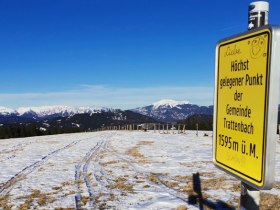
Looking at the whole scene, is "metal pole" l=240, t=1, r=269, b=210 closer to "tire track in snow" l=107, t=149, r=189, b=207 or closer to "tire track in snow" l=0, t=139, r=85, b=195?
"tire track in snow" l=107, t=149, r=189, b=207

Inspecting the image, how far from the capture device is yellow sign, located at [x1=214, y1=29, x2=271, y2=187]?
2242 millimetres

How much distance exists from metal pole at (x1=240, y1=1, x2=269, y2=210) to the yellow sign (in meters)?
0.10

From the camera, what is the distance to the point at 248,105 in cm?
244

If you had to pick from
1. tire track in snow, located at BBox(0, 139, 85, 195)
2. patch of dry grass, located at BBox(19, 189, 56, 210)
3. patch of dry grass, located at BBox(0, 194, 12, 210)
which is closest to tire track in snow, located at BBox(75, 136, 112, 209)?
patch of dry grass, located at BBox(19, 189, 56, 210)

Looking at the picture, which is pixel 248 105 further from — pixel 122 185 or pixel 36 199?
pixel 122 185

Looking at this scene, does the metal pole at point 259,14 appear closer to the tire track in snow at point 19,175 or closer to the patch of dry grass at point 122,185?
the patch of dry grass at point 122,185

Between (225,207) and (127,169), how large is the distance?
7.77 meters

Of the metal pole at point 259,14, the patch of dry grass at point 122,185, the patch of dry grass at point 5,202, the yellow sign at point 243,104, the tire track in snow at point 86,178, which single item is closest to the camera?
the yellow sign at point 243,104

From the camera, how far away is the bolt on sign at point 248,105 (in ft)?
7.02

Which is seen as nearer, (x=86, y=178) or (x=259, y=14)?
(x=259, y=14)

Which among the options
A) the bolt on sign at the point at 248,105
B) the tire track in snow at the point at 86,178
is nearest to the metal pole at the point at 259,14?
the bolt on sign at the point at 248,105

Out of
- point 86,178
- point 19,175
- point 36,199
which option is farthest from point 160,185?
point 19,175

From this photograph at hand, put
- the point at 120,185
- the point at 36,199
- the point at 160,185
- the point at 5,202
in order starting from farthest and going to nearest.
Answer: the point at 120,185
the point at 160,185
the point at 36,199
the point at 5,202

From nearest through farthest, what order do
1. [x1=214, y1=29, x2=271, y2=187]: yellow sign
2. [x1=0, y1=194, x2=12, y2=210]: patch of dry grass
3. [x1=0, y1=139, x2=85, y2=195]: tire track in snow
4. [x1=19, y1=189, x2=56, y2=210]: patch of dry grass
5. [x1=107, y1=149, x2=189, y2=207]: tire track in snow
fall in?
[x1=214, y1=29, x2=271, y2=187]: yellow sign → [x1=0, y1=194, x2=12, y2=210]: patch of dry grass → [x1=19, y1=189, x2=56, y2=210]: patch of dry grass → [x1=107, y1=149, x2=189, y2=207]: tire track in snow → [x1=0, y1=139, x2=85, y2=195]: tire track in snow
